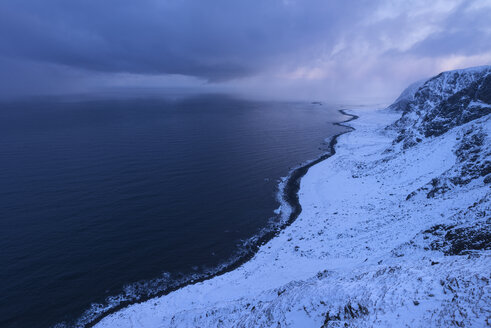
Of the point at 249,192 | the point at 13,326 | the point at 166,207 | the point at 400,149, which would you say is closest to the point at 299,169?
the point at 249,192

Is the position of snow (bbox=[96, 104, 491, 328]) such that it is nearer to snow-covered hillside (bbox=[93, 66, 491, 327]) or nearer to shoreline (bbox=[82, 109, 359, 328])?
snow-covered hillside (bbox=[93, 66, 491, 327])

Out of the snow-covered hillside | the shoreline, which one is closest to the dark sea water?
the shoreline

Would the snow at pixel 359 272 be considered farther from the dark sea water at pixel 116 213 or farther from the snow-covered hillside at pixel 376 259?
the dark sea water at pixel 116 213

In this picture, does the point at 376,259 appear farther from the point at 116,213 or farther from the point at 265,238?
the point at 116,213

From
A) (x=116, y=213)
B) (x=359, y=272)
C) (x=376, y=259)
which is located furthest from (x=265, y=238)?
(x=116, y=213)

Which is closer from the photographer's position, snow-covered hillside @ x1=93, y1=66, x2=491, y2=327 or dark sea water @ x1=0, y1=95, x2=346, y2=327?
snow-covered hillside @ x1=93, y1=66, x2=491, y2=327

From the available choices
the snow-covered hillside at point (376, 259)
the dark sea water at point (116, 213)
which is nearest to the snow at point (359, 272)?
the snow-covered hillside at point (376, 259)
